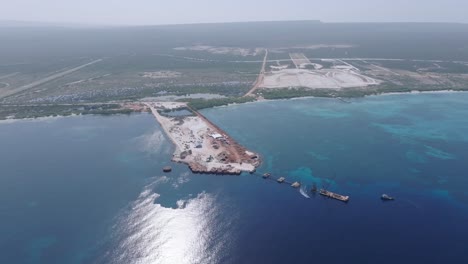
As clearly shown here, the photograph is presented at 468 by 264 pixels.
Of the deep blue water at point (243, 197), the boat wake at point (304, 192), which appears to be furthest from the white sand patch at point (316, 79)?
the boat wake at point (304, 192)

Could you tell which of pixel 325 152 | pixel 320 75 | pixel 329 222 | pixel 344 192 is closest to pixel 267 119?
pixel 325 152

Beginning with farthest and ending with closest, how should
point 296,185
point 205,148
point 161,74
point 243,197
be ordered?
point 161,74 < point 205,148 < point 296,185 < point 243,197

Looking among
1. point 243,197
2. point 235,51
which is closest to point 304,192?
point 243,197

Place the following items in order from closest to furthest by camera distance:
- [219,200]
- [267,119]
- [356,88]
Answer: [219,200] → [267,119] → [356,88]

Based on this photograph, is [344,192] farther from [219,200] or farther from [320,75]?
[320,75]

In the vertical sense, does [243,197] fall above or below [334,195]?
below

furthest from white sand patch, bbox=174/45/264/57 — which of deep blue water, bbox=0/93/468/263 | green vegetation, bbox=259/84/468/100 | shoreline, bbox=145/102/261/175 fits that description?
deep blue water, bbox=0/93/468/263

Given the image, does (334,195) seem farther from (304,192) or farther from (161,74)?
(161,74)

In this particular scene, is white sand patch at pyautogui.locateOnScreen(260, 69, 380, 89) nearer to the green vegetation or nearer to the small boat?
the green vegetation
